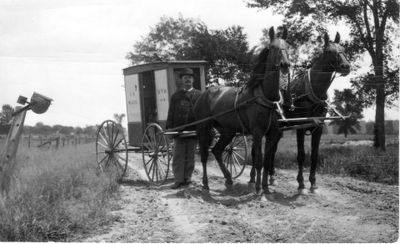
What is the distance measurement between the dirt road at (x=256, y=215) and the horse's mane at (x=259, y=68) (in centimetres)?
192

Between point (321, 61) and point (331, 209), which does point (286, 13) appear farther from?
point (331, 209)

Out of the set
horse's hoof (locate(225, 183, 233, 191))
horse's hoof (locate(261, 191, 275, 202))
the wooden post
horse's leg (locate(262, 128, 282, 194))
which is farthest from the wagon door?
the wooden post

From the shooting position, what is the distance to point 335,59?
7.70 meters

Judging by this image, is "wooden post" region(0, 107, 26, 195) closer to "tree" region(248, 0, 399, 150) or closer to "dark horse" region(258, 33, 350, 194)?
"dark horse" region(258, 33, 350, 194)

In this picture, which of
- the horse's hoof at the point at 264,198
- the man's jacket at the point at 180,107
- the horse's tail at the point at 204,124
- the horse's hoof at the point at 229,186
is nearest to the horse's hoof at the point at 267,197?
the horse's hoof at the point at 264,198

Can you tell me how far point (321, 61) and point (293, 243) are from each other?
393 cm

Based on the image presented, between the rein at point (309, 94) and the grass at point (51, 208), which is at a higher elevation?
the rein at point (309, 94)

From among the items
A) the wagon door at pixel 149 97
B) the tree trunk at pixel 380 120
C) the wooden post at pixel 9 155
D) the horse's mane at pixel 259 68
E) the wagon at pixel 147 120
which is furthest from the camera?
the tree trunk at pixel 380 120

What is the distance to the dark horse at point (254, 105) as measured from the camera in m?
7.38

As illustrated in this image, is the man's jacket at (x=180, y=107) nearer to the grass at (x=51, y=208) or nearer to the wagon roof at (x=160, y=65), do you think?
the wagon roof at (x=160, y=65)

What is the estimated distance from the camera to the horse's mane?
7.66 meters

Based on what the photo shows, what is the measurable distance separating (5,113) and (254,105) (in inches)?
162

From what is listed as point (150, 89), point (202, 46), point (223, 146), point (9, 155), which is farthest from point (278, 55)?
point (202, 46)

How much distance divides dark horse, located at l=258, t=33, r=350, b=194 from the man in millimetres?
1900
